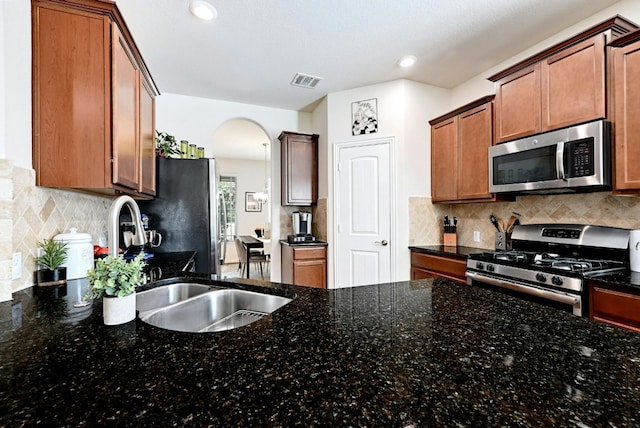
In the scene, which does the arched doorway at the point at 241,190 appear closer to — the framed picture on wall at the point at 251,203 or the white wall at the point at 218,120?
the framed picture on wall at the point at 251,203

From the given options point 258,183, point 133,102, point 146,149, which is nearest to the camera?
point 133,102

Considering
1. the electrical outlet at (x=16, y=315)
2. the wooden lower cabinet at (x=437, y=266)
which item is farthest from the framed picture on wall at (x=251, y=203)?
the electrical outlet at (x=16, y=315)

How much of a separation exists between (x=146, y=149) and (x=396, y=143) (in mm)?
2372

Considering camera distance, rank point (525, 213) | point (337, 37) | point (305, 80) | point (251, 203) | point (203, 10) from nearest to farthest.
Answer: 1. point (203, 10)
2. point (337, 37)
3. point (525, 213)
4. point (305, 80)
5. point (251, 203)

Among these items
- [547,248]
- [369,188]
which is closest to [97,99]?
[369,188]

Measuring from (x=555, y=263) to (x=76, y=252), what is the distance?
9.06ft

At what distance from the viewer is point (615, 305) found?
1.58 meters

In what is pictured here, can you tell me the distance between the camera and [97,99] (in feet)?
4.97

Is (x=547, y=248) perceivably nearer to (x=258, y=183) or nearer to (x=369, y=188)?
(x=369, y=188)

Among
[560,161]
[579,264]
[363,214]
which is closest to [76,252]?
[363,214]

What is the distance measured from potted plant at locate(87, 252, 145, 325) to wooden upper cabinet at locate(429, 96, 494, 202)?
2.75 m

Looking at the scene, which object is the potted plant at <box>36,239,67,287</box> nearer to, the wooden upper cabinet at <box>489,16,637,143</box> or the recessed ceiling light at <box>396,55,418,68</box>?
the recessed ceiling light at <box>396,55,418,68</box>

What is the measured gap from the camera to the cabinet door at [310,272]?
3559 mm

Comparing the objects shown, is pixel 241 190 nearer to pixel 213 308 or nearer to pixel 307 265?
pixel 307 265
